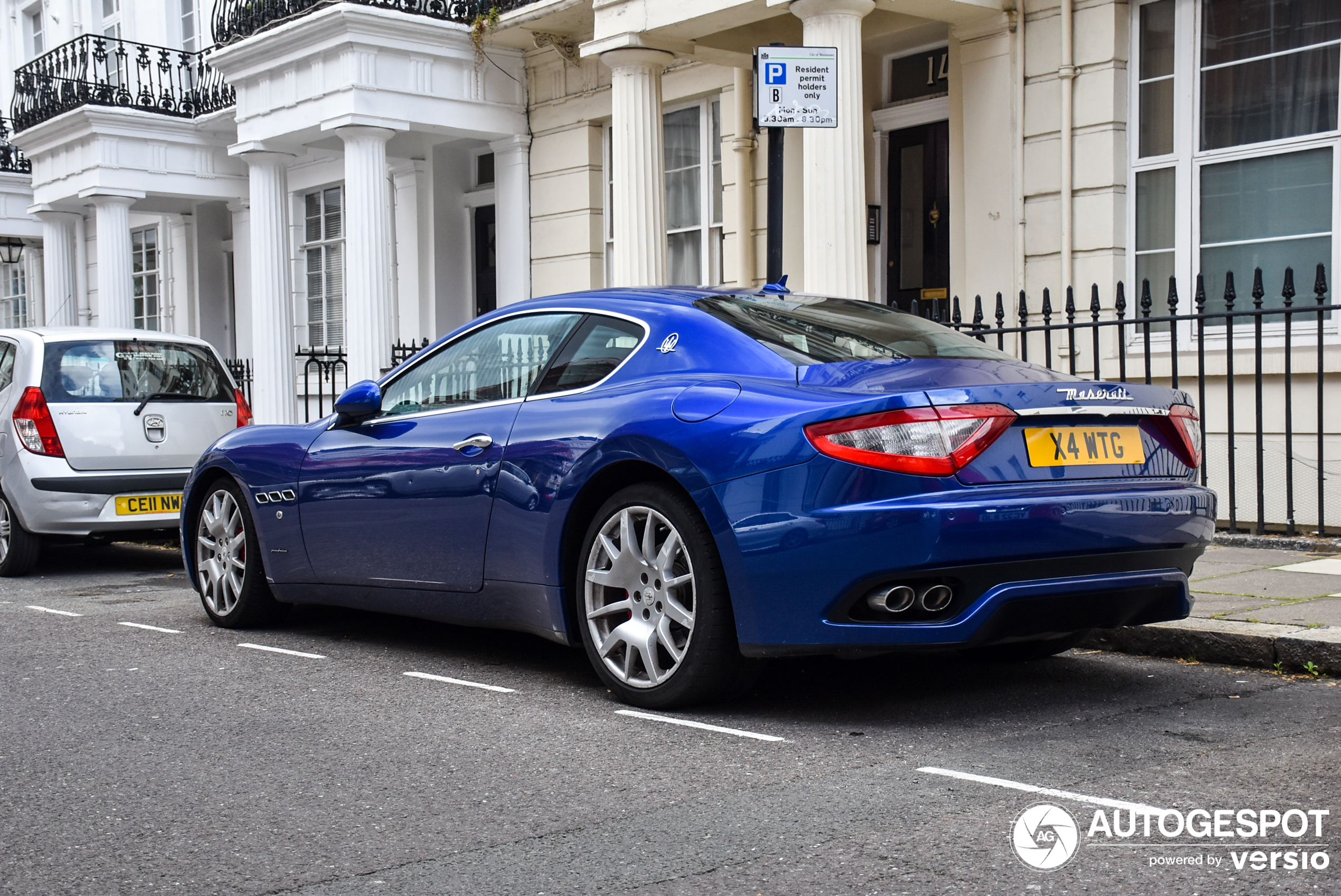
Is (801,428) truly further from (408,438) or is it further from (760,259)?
(760,259)

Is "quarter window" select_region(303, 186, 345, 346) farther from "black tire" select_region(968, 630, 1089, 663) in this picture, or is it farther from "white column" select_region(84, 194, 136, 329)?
"black tire" select_region(968, 630, 1089, 663)

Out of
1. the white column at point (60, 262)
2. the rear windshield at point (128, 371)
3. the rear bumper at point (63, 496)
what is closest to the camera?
the rear bumper at point (63, 496)

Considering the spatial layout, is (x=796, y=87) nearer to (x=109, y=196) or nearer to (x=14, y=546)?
(x=14, y=546)

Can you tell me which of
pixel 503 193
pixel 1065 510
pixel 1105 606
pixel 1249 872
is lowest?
pixel 1249 872

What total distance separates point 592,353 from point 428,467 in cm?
83

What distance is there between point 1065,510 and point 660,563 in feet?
4.14

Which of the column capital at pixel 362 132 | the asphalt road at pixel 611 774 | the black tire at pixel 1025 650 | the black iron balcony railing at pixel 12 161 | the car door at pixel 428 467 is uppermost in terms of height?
the black iron balcony railing at pixel 12 161

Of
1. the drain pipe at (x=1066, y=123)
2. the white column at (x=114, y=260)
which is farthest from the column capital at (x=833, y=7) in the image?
the white column at (x=114, y=260)

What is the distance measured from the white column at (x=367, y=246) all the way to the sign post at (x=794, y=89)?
27.9 ft

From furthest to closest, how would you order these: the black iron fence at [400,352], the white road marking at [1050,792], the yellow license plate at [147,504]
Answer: the black iron fence at [400,352], the yellow license plate at [147,504], the white road marking at [1050,792]

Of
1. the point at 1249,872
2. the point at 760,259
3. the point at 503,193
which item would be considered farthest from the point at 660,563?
the point at 503,193

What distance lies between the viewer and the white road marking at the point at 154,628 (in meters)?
6.77

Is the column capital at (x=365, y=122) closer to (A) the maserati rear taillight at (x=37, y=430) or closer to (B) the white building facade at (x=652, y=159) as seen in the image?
(B) the white building facade at (x=652, y=159)

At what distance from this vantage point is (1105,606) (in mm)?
4434
